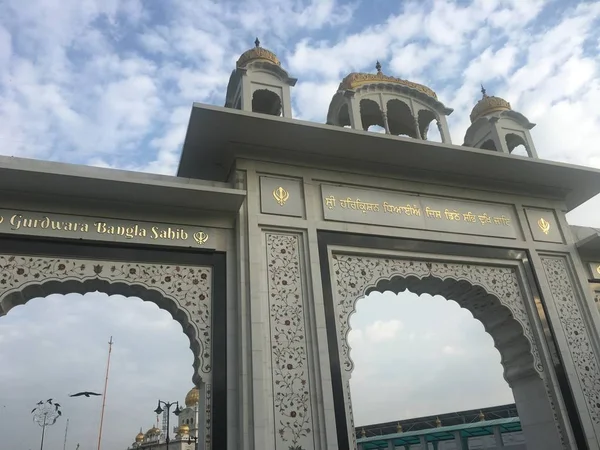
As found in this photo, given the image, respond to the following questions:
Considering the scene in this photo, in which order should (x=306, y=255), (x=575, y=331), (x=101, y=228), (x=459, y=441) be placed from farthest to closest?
(x=459, y=441), (x=575, y=331), (x=306, y=255), (x=101, y=228)

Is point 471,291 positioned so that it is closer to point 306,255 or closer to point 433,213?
point 433,213

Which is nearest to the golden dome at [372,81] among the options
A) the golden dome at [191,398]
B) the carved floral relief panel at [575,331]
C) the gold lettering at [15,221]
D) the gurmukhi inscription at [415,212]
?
the gurmukhi inscription at [415,212]

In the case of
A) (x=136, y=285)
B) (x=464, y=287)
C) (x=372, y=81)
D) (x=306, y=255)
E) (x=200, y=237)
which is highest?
(x=372, y=81)

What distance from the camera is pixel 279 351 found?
17.0 feet

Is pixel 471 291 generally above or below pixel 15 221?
below

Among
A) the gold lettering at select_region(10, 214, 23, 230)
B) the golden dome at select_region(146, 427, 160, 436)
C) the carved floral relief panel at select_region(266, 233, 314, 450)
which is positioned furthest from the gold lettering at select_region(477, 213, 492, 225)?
the golden dome at select_region(146, 427, 160, 436)

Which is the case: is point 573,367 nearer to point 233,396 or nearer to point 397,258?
point 397,258

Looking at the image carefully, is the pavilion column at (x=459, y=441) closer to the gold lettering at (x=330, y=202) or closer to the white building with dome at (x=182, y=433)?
the white building with dome at (x=182, y=433)

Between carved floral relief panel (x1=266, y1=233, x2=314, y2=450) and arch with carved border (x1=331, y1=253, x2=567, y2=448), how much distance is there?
0.46 meters

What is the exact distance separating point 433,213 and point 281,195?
6.63 ft

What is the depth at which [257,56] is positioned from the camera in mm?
6727

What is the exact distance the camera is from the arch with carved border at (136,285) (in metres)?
4.98

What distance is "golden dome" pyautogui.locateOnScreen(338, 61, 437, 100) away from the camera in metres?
7.17

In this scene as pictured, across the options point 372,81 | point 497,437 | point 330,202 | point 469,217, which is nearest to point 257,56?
point 372,81
